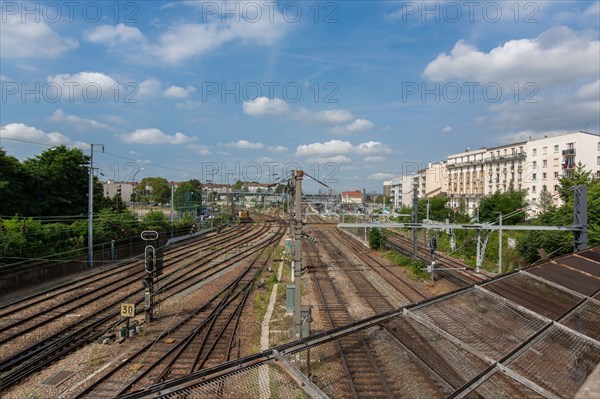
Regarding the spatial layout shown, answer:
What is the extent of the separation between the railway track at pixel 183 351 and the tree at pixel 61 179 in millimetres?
23238

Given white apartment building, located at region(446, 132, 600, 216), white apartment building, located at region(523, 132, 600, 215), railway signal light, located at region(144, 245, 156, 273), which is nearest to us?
railway signal light, located at region(144, 245, 156, 273)

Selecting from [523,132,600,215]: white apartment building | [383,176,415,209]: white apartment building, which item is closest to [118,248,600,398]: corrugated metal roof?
[523,132,600,215]: white apartment building

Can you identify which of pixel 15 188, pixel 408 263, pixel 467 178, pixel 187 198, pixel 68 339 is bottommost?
pixel 68 339

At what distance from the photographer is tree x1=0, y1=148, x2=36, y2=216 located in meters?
27.0

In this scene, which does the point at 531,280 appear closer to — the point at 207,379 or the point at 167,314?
the point at 207,379

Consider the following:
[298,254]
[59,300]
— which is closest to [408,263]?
[298,254]

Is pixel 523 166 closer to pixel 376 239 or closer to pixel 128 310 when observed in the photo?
pixel 376 239

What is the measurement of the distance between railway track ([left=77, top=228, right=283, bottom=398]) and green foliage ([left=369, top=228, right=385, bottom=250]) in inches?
750

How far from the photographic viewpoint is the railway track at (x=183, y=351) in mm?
8945

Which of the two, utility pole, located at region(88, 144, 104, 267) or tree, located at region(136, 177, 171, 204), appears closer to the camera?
utility pole, located at region(88, 144, 104, 267)

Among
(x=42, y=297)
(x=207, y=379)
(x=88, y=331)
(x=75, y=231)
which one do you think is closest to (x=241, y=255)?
(x=75, y=231)

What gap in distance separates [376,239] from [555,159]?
33.4 meters

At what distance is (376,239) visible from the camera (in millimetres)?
34125

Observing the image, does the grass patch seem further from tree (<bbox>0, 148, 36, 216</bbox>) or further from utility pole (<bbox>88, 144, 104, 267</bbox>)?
tree (<bbox>0, 148, 36, 216</bbox>)
